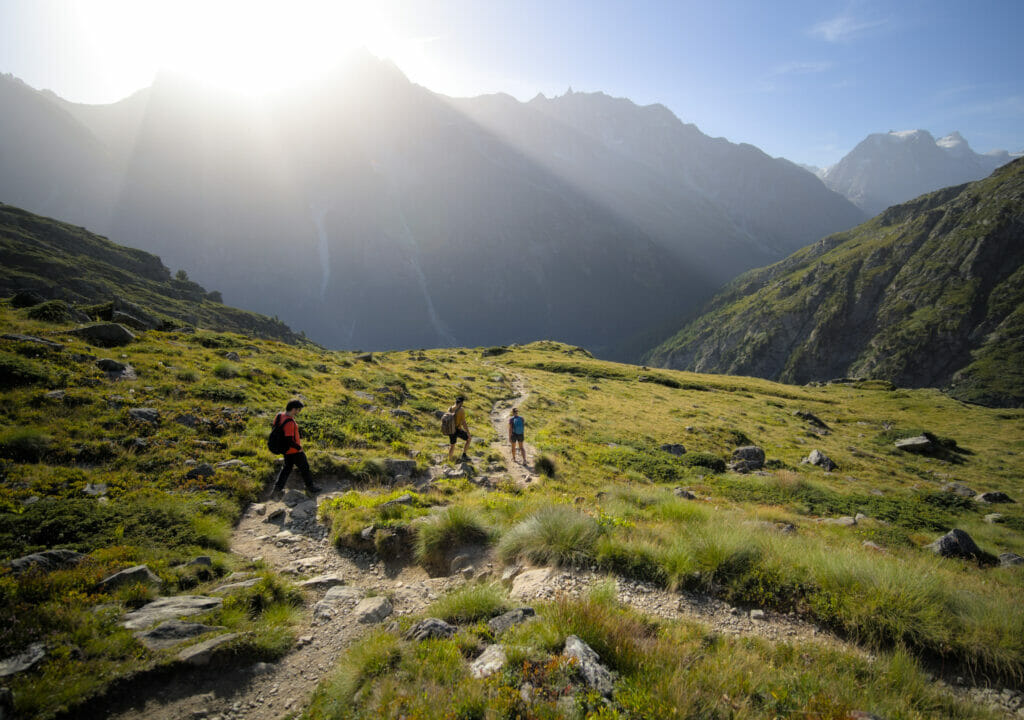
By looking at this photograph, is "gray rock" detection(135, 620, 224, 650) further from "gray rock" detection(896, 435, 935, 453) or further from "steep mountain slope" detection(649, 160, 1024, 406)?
"steep mountain slope" detection(649, 160, 1024, 406)

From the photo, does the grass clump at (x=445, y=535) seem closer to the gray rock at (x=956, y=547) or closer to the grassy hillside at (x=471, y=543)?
the grassy hillside at (x=471, y=543)

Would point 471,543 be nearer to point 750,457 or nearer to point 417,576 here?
point 417,576

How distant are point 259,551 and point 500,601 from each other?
6.24 meters

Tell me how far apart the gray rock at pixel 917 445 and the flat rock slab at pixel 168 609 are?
49.6 metres

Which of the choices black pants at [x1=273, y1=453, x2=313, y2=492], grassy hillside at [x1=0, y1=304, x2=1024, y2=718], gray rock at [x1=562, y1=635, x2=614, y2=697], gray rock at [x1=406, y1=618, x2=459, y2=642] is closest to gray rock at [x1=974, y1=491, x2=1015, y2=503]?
grassy hillside at [x1=0, y1=304, x2=1024, y2=718]

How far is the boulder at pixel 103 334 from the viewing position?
62.8 ft

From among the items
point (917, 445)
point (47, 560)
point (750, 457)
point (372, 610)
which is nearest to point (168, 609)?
point (47, 560)

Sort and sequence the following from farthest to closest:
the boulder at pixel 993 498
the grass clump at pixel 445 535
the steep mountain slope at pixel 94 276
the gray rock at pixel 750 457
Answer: the steep mountain slope at pixel 94 276
the gray rock at pixel 750 457
the boulder at pixel 993 498
the grass clump at pixel 445 535

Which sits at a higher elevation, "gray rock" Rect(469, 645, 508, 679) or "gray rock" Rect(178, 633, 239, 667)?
"gray rock" Rect(469, 645, 508, 679)

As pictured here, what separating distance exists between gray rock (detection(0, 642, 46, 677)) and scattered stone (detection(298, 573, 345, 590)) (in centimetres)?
346

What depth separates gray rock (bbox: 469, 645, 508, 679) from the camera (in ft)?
15.9

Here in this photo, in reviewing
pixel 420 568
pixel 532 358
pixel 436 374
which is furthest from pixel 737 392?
pixel 420 568

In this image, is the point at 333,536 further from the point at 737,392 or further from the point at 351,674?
the point at 737,392

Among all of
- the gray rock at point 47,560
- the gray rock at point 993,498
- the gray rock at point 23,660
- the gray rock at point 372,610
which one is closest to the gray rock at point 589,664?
the gray rock at point 372,610
